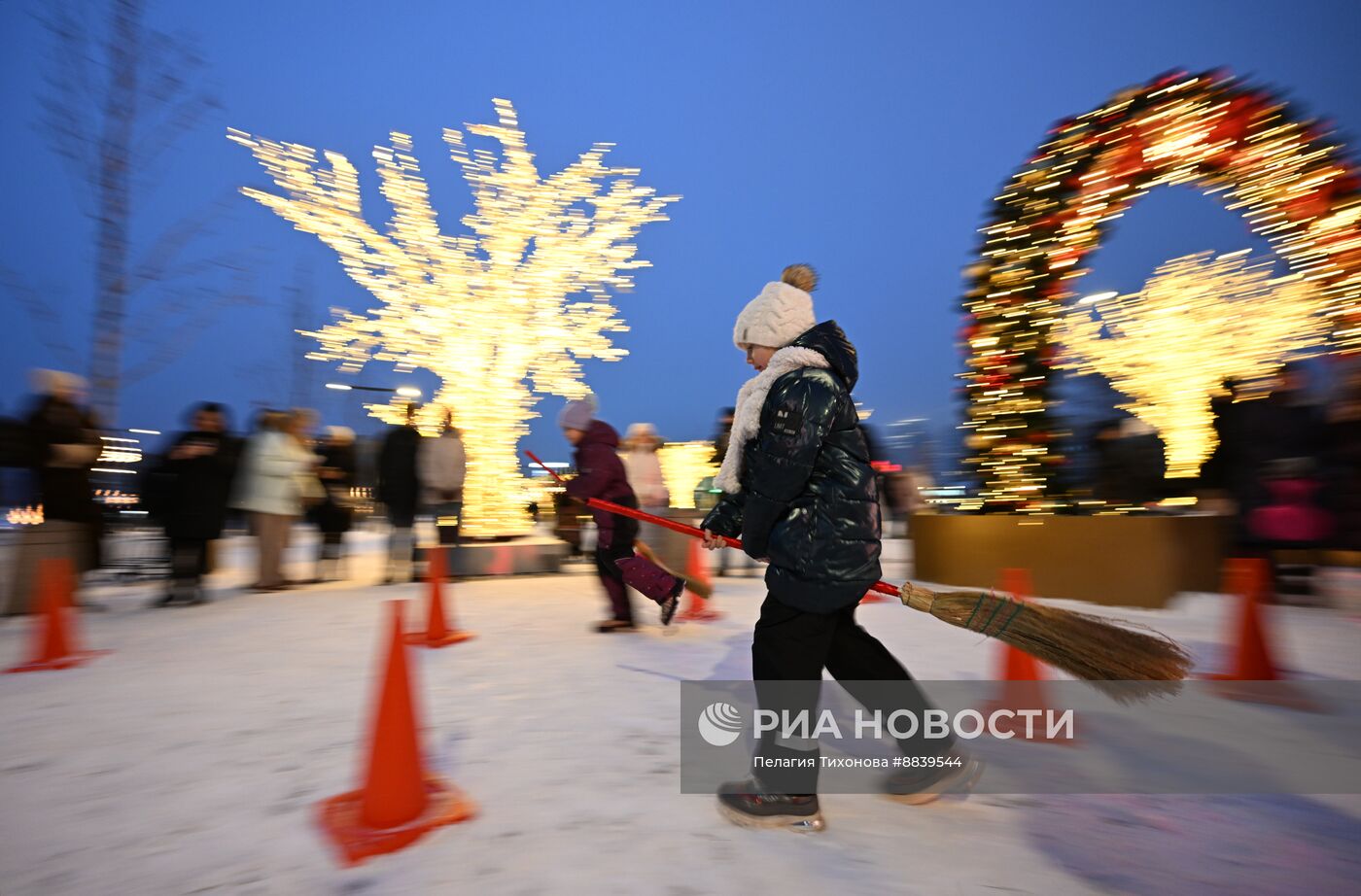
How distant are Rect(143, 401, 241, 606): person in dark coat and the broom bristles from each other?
22.4 feet

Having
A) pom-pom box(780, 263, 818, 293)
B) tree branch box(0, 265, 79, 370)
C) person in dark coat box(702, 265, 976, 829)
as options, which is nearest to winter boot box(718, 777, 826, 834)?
person in dark coat box(702, 265, 976, 829)

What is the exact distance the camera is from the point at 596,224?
10609 mm

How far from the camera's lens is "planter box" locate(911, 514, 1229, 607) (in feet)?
19.8

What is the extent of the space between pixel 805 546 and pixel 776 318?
838 millimetres

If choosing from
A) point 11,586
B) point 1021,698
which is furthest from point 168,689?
point 1021,698

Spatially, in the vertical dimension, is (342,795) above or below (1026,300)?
Answer: below

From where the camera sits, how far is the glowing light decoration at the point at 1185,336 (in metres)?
15.6

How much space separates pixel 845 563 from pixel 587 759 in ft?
4.88

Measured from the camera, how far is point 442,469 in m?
8.34

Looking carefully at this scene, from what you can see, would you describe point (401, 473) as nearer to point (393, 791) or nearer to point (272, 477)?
point (272, 477)

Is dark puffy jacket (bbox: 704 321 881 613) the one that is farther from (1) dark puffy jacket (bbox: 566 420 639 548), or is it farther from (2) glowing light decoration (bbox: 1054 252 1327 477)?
(2) glowing light decoration (bbox: 1054 252 1327 477)

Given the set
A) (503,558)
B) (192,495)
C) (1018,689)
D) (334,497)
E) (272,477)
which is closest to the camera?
(1018,689)

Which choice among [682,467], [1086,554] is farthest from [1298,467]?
[682,467]

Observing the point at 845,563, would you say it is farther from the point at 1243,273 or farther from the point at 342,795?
the point at 1243,273
